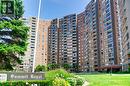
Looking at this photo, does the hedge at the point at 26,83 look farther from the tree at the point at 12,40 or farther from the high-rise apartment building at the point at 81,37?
the high-rise apartment building at the point at 81,37

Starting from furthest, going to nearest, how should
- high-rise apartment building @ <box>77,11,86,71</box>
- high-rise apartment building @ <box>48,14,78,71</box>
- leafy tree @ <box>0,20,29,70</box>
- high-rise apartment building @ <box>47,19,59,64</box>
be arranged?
high-rise apartment building @ <box>47,19,59,64</box>
high-rise apartment building @ <box>48,14,78,71</box>
high-rise apartment building @ <box>77,11,86,71</box>
leafy tree @ <box>0,20,29,70</box>

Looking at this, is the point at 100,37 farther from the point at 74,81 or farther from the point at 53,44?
the point at 74,81

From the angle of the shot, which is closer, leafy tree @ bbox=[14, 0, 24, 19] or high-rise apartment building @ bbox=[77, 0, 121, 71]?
leafy tree @ bbox=[14, 0, 24, 19]

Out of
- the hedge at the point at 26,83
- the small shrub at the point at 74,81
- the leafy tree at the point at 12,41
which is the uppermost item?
the leafy tree at the point at 12,41

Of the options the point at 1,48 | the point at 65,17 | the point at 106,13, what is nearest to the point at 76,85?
the point at 1,48

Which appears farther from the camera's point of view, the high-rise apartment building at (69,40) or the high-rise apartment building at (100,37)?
the high-rise apartment building at (69,40)

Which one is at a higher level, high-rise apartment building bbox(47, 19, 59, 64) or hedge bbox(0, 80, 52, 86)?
high-rise apartment building bbox(47, 19, 59, 64)

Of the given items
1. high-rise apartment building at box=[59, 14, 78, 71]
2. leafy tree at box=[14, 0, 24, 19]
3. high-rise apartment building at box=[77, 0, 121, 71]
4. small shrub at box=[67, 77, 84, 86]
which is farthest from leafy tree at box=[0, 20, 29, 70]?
high-rise apartment building at box=[59, 14, 78, 71]

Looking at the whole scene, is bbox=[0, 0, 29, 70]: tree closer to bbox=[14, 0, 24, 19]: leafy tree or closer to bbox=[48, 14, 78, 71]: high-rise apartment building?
bbox=[14, 0, 24, 19]: leafy tree

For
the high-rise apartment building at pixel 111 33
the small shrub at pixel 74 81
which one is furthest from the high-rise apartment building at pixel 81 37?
the small shrub at pixel 74 81

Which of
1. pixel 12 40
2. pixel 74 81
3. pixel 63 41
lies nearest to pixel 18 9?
pixel 12 40

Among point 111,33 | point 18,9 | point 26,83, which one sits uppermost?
point 111,33

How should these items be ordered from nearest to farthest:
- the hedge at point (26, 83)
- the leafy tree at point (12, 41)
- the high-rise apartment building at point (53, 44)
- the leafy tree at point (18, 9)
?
the hedge at point (26, 83)
the leafy tree at point (12, 41)
the leafy tree at point (18, 9)
the high-rise apartment building at point (53, 44)

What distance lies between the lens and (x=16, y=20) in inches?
1297
